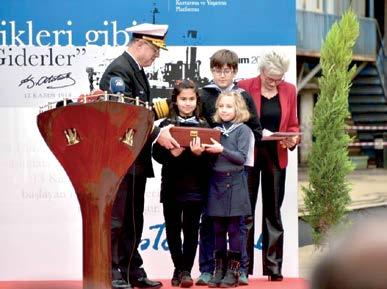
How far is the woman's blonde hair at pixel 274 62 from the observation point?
4641 mm

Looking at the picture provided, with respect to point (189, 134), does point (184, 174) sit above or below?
below

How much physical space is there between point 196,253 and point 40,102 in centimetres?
112

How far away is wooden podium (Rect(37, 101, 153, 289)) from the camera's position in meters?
3.50

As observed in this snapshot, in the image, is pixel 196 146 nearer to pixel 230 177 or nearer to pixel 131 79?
pixel 230 177

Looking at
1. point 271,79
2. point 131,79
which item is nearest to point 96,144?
point 131,79

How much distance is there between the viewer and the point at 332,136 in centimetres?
499

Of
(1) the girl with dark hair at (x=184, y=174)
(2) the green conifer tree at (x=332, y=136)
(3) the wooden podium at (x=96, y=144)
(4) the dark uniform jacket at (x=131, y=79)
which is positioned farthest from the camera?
(2) the green conifer tree at (x=332, y=136)

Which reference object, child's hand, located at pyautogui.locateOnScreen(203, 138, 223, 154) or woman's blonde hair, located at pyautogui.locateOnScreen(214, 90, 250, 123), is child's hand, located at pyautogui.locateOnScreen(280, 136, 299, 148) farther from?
child's hand, located at pyautogui.locateOnScreen(203, 138, 223, 154)

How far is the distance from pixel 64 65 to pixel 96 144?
1249 mm

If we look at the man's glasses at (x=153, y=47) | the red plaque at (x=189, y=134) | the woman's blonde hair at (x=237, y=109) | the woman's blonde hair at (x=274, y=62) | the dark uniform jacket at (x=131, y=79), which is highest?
→ the man's glasses at (x=153, y=47)

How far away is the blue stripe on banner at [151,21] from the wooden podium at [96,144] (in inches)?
44.4

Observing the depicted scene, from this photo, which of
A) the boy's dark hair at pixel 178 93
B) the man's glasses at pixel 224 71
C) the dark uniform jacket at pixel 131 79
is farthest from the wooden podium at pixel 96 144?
the man's glasses at pixel 224 71
